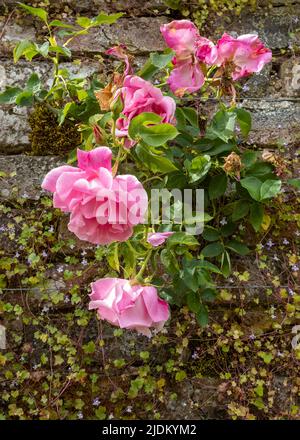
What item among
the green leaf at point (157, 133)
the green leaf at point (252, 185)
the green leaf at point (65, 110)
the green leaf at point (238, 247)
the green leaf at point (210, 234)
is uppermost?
the green leaf at point (157, 133)

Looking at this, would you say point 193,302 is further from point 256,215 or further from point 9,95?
point 9,95

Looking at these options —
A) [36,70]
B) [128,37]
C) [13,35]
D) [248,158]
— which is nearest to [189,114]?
[248,158]

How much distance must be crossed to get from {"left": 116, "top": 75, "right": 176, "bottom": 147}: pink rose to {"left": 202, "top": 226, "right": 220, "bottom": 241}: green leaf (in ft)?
1.85

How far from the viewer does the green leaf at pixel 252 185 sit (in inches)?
65.1

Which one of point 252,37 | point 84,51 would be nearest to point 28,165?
point 84,51

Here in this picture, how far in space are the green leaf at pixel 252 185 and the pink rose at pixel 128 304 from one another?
525 mm

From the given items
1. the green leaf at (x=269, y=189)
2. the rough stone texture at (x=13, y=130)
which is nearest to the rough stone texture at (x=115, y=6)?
the rough stone texture at (x=13, y=130)

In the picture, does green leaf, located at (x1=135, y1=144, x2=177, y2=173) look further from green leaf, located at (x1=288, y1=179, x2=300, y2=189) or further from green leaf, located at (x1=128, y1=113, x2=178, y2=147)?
green leaf, located at (x1=288, y1=179, x2=300, y2=189)

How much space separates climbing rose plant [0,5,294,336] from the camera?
1175 mm

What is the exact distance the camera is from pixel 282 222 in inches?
74.0

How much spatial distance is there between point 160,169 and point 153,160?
0.13 feet

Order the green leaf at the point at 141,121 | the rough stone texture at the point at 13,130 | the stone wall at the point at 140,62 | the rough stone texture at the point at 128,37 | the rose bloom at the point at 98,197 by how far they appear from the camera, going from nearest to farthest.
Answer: the rose bloom at the point at 98,197, the green leaf at the point at 141,121, the stone wall at the point at 140,62, the rough stone texture at the point at 13,130, the rough stone texture at the point at 128,37

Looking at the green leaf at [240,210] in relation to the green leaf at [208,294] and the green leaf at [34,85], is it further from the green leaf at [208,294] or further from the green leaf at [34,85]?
the green leaf at [34,85]

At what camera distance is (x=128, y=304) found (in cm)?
125
